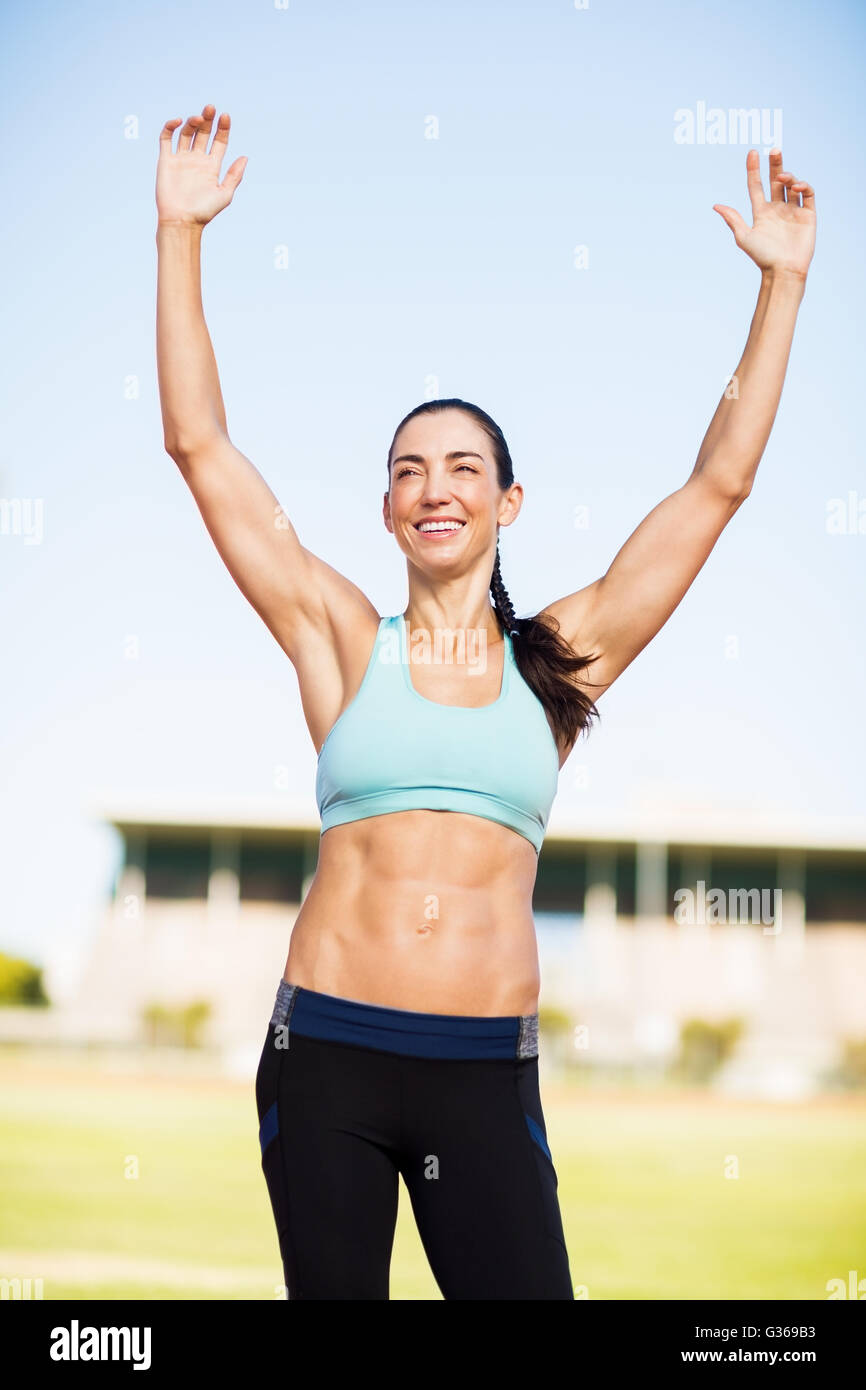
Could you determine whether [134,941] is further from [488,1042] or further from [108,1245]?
[488,1042]

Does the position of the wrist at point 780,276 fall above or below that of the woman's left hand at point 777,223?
below

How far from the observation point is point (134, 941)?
107ft

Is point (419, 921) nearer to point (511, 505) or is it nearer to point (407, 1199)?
point (511, 505)

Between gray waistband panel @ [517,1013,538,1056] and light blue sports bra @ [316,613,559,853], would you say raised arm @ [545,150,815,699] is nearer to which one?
light blue sports bra @ [316,613,559,853]

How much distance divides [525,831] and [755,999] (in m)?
29.8

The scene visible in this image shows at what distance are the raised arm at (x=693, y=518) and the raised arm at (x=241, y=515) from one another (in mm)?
456

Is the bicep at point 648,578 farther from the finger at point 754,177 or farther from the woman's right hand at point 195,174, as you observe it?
the woman's right hand at point 195,174

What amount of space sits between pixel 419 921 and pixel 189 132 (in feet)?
5.75

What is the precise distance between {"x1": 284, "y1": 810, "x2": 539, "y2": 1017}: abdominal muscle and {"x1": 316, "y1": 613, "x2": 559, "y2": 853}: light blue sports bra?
0.10ft

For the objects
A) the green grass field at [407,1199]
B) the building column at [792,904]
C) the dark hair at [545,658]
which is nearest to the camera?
the dark hair at [545,658]

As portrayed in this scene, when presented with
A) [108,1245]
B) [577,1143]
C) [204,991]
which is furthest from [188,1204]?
[204,991]

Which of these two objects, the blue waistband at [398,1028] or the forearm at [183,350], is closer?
the blue waistband at [398,1028]

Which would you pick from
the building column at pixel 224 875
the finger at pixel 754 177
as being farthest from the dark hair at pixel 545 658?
the building column at pixel 224 875

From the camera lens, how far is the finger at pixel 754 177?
3.05 metres
